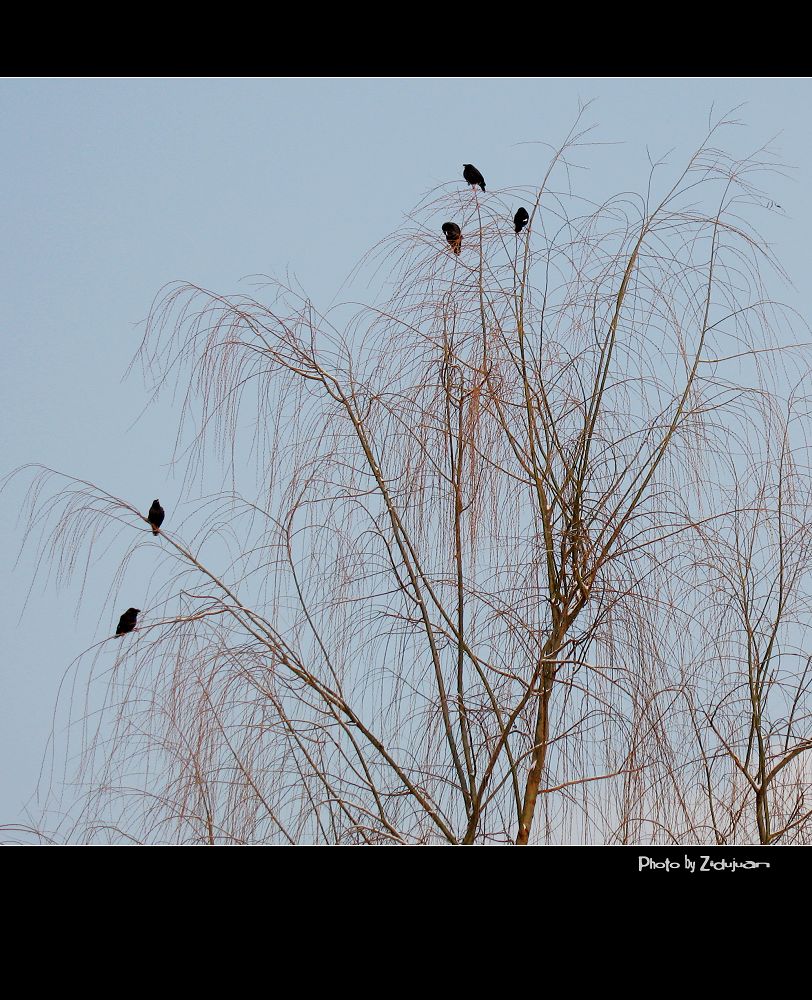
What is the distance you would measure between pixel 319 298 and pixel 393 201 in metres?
0.21

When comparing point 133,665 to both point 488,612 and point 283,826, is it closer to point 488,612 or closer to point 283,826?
point 283,826

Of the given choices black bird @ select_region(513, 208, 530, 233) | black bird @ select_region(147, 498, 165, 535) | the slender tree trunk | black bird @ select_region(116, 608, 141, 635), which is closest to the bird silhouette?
black bird @ select_region(147, 498, 165, 535)

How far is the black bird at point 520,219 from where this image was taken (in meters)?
1.85

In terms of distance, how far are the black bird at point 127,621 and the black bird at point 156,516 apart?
0.41ft

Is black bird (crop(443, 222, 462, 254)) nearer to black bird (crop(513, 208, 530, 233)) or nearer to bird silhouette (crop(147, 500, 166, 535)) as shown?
black bird (crop(513, 208, 530, 233))

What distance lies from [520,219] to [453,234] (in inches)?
4.2

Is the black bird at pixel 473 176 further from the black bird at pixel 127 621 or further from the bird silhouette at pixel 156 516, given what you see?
the black bird at pixel 127 621

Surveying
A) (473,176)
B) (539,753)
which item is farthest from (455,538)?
(473,176)

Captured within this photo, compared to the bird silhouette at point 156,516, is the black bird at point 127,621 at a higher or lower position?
lower

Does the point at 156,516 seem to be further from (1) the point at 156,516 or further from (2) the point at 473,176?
(2) the point at 473,176

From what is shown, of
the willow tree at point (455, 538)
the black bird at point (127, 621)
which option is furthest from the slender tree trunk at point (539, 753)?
the black bird at point (127, 621)

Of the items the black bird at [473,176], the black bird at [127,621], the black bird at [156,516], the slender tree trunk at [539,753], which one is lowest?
the slender tree trunk at [539,753]
